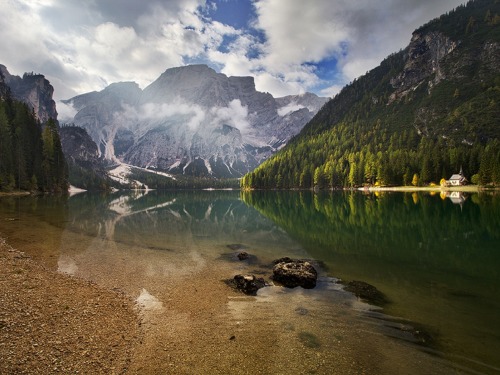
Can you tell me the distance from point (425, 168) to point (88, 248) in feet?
563

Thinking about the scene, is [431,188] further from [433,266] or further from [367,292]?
[367,292]

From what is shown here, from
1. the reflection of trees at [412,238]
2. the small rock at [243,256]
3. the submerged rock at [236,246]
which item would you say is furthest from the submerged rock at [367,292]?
the submerged rock at [236,246]

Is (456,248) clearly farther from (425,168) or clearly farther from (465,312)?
(425,168)

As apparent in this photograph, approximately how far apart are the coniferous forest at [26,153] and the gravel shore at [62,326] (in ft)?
410

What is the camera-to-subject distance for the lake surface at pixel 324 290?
1323 centimetres

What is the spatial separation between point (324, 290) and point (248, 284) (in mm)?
5962

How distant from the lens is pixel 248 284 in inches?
866

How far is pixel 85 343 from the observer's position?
1298 cm

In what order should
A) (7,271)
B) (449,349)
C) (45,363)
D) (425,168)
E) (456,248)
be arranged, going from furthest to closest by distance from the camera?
(425,168) < (456,248) < (7,271) < (449,349) < (45,363)

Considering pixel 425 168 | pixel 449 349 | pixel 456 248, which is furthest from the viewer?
pixel 425 168

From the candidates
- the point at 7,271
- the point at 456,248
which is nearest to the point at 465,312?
the point at 456,248

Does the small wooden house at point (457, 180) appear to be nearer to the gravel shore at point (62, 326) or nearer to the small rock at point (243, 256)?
the small rock at point (243, 256)

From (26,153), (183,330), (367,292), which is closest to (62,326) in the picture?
(183,330)

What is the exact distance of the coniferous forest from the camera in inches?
4723
